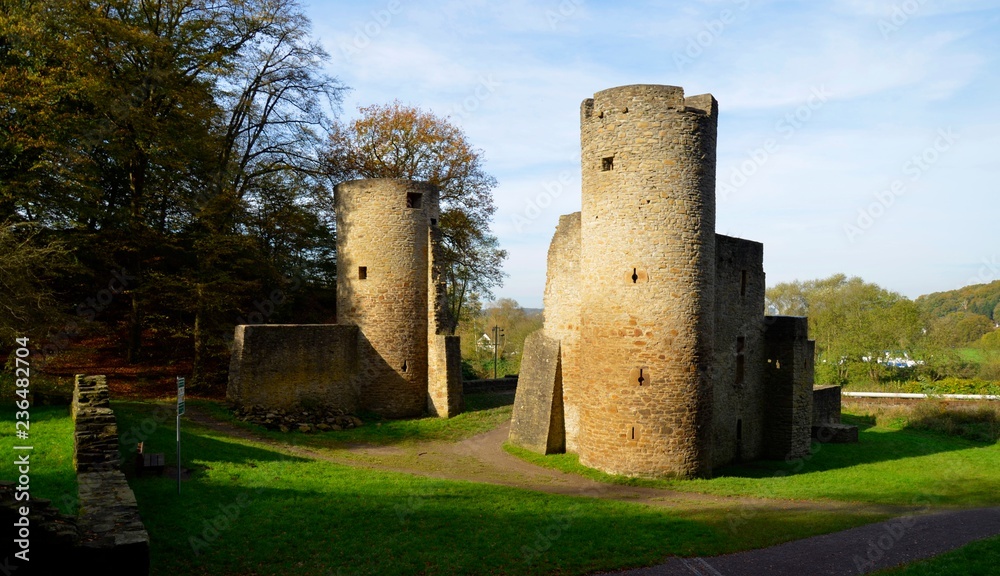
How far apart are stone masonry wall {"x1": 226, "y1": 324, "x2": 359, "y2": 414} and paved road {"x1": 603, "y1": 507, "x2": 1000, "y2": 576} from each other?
13.3 metres

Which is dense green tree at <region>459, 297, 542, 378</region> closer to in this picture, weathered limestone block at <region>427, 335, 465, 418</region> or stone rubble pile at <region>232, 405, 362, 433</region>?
weathered limestone block at <region>427, 335, 465, 418</region>

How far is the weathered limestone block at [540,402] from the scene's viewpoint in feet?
55.0

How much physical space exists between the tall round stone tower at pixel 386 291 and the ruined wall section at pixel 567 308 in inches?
227

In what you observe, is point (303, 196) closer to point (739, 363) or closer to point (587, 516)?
point (739, 363)

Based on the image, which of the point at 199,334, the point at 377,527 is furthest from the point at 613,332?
the point at 199,334

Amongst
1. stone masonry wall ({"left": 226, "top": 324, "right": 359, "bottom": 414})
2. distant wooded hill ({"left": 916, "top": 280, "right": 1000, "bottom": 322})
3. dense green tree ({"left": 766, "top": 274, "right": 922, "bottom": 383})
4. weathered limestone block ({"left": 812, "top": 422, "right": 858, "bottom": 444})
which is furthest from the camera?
distant wooded hill ({"left": 916, "top": 280, "right": 1000, "bottom": 322})

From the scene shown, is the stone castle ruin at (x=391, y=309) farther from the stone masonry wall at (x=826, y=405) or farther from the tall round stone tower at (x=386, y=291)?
the stone masonry wall at (x=826, y=405)

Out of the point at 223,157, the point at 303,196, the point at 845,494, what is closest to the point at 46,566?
the point at 845,494

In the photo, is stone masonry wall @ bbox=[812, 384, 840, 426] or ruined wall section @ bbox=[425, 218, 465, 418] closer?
ruined wall section @ bbox=[425, 218, 465, 418]

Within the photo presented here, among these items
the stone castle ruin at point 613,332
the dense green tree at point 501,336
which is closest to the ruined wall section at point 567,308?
the stone castle ruin at point 613,332

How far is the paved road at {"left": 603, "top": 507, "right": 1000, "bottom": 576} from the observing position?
8.55 metres

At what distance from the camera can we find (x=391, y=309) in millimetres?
21141

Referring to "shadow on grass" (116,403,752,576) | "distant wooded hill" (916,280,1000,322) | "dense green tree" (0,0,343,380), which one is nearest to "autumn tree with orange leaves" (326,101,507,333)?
"dense green tree" (0,0,343,380)

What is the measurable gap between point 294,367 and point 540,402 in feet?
25.7
